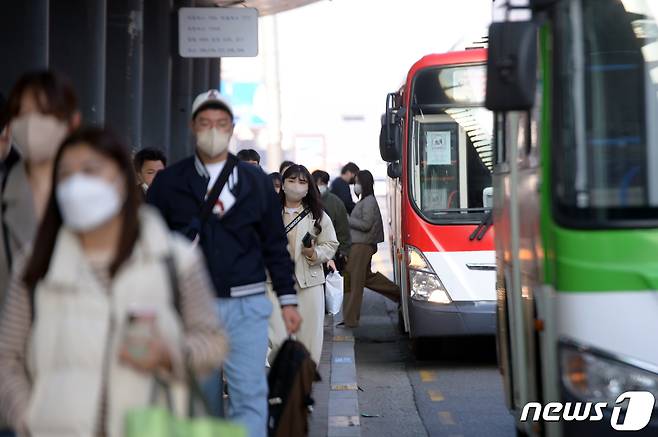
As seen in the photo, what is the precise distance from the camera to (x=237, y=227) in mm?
6512

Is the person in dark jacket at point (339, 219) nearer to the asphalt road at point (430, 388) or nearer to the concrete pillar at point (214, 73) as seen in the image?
the asphalt road at point (430, 388)

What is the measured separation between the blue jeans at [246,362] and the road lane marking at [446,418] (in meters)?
3.30

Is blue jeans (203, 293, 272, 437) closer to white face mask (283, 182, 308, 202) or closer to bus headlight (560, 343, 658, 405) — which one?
bus headlight (560, 343, 658, 405)

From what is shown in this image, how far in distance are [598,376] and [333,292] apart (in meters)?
7.04

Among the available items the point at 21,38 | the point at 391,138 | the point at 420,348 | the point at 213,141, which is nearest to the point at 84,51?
the point at 21,38

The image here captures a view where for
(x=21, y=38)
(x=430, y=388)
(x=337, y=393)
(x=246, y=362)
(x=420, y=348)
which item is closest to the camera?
(x=246, y=362)

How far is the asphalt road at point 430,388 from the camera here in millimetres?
9422

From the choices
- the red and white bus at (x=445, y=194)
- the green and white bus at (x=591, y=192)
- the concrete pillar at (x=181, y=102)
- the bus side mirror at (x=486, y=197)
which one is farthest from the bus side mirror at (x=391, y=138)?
the concrete pillar at (x=181, y=102)

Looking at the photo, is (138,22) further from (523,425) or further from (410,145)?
(523,425)

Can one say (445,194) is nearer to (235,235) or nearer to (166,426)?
(235,235)

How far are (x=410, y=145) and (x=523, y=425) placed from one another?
6099mm

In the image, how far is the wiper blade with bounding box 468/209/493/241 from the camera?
482 inches

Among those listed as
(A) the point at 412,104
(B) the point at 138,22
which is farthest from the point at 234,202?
(B) the point at 138,22

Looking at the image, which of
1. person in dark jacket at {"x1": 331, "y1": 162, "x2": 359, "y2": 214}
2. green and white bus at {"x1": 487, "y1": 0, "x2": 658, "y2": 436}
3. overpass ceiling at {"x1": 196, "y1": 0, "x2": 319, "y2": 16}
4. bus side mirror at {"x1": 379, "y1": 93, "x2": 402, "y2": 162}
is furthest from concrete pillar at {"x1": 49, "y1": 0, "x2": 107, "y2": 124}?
overpass ceiling at {"x1": 196, "y1": 0, "x2": 319, "y2": 16}
